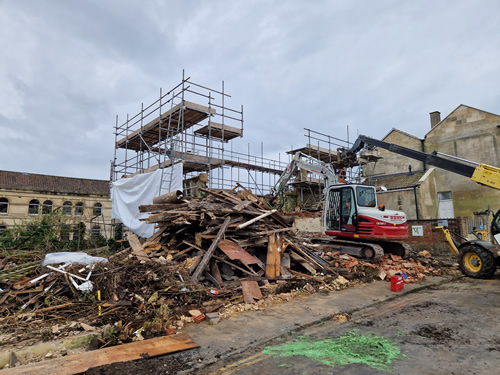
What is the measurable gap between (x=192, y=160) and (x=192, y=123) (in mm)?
2641

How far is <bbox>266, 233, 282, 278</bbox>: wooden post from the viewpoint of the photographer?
825 cm

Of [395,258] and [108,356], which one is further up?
[395,258]

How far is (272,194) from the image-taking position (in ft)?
46.3

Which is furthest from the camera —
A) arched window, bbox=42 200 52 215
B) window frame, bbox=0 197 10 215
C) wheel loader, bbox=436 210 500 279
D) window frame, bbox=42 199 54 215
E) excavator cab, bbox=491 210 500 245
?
window frame, bbox=0 197 10 215

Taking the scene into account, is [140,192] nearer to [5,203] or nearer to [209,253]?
[209,253]

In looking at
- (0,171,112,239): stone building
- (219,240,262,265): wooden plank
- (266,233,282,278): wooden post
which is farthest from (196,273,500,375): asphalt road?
(0,171,112,239): stone building

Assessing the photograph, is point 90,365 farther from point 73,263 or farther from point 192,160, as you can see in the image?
point 192,160

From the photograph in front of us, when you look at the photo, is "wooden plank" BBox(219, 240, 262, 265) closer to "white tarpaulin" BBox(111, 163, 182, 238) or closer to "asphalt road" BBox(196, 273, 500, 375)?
"asphalt road" BBox(196, 273, 500, 375)

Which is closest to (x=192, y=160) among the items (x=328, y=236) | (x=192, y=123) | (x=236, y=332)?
(x=192, y=123)

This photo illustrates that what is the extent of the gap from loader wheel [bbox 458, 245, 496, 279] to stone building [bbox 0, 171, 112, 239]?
25327 mm

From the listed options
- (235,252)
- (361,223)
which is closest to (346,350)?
(235,252)

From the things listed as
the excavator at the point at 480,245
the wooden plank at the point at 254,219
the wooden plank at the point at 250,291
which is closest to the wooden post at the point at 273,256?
the wooden plank at the point at 254,219

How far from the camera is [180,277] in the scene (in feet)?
22.7

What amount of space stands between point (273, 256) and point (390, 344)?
4132mm
